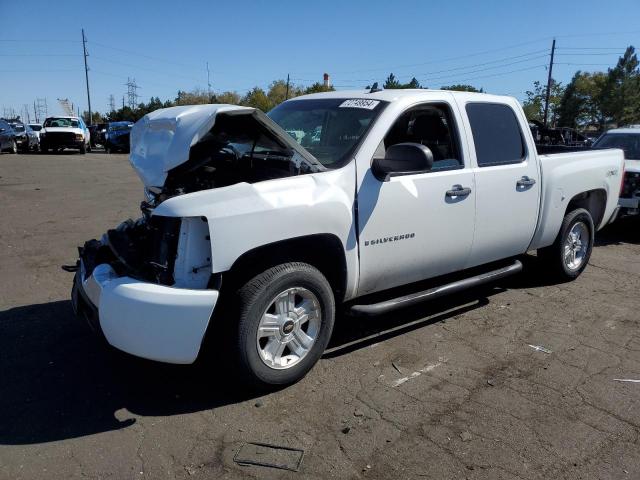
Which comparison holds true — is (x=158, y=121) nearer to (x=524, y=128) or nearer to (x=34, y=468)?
(x=34, y=468)

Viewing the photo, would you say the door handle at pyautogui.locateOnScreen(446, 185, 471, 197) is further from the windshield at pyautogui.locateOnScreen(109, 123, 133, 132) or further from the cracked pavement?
the windshield at pyautogui.locateOnScreen(109, 123, 133, 132)

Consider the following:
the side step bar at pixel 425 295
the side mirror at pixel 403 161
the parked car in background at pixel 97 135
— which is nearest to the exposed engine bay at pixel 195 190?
the side mirror at pixel 403 161

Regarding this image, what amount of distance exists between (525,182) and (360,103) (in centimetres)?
182

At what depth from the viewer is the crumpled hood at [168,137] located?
3465mm

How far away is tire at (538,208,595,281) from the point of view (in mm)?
5777

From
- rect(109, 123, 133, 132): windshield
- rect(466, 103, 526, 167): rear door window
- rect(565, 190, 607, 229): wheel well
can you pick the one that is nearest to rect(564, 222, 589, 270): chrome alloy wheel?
rect(565, 190, 607, 229): wheel well

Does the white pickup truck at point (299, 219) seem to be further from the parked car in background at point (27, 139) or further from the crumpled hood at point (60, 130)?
the parked car in background at point (27, 139)

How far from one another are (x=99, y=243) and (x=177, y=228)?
130 cm

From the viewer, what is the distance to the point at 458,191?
14.1ft

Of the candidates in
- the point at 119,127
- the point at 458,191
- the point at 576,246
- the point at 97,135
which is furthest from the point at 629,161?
the point at 97,135

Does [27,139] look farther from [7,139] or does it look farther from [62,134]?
[62,134]

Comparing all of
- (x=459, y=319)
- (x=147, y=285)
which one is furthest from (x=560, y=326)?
(x=147, y=285)

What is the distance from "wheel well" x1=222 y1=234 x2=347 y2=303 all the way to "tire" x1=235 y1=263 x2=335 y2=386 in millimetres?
96

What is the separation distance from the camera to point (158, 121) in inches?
151
